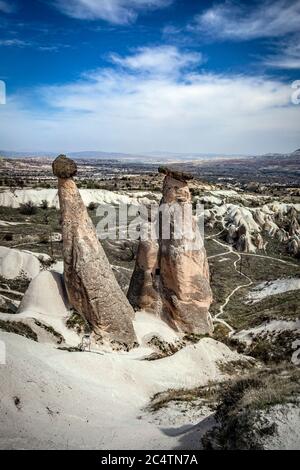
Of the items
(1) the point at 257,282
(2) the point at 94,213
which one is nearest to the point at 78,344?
(1) the point at 257,282

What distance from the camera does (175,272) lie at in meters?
18.9

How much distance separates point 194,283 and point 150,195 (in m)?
64.3

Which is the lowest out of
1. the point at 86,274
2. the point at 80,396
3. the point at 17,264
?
the point at 17,264

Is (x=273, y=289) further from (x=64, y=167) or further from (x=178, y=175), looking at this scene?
(x=64, y=167)

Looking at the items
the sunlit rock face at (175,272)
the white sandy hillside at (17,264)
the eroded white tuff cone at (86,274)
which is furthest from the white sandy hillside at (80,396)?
the white sandy hillside at (17,264)

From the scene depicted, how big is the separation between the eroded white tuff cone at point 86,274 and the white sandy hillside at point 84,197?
5429 centimetres

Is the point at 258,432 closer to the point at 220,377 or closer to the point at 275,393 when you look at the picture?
the point at 275,393

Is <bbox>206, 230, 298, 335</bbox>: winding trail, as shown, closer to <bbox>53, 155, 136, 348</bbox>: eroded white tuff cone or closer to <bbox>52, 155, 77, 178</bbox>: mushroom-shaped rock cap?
<bbox>53, 155, 136, 348</bbox>: eroded white tuff cone

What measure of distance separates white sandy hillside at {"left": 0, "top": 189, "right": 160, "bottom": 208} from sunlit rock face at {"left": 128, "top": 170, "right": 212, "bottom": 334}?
5287 cm

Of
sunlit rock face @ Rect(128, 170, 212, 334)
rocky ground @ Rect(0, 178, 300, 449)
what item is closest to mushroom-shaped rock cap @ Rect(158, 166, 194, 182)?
sunlit rock face @ Rect(128, 170, 212, 334)

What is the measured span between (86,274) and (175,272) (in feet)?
16.1

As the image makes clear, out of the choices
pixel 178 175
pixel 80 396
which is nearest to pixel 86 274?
pixel 80 396

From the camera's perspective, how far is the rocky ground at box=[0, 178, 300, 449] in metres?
7.42

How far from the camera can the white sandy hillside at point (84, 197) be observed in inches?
2670
